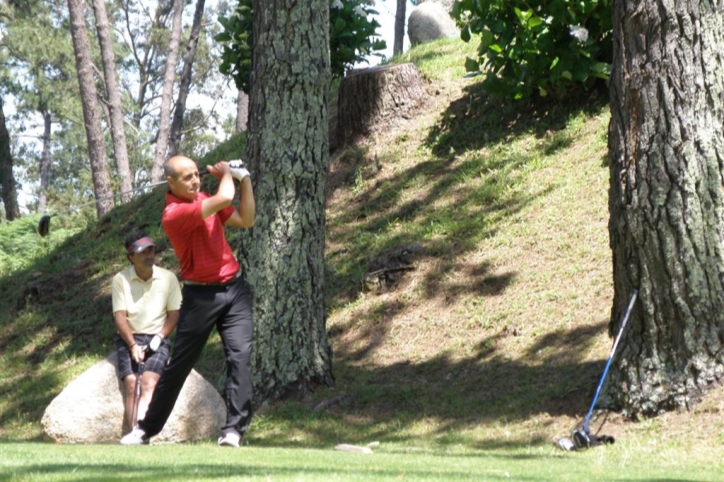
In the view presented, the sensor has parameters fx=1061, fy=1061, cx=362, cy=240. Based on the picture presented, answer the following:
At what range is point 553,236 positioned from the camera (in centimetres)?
1160

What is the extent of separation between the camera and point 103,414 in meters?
8.79

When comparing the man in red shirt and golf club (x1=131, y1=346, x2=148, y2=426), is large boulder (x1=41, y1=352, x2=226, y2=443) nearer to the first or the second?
golf club (x1=131, y1=346, x2=148, y2=426)

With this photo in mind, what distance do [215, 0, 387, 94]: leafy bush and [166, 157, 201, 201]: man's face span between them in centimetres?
794

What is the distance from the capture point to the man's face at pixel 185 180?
23.9 feet

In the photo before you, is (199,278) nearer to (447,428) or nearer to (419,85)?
(447,428)

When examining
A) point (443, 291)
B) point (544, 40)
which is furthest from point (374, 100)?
point (443, 291)

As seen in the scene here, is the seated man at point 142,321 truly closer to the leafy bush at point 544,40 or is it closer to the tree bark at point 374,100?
the leafy bush at point 544,40

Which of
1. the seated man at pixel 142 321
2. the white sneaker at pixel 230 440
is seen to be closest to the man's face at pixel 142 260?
the seated man at pixel 142 321

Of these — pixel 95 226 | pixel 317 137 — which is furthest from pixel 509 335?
pixel 95 226

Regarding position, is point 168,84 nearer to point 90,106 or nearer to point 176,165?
point 90,106

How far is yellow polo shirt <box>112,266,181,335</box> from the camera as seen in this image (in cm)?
852

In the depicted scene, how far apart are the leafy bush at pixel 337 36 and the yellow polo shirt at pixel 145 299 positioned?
6899 millimetres

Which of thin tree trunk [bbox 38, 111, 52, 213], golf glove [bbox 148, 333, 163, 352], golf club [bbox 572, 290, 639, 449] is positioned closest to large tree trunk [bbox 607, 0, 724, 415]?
golf club [bbox 572, 290, 639, 449]

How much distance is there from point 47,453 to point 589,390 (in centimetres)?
425
